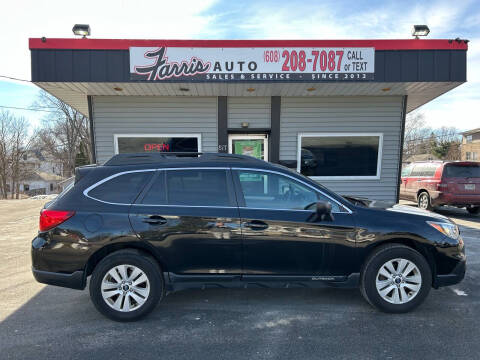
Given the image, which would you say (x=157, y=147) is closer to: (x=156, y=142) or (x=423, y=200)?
(x=156, y=142)

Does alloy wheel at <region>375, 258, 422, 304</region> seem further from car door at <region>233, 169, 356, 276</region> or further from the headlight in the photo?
the headlight

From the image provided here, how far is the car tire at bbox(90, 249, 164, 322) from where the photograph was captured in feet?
10.6

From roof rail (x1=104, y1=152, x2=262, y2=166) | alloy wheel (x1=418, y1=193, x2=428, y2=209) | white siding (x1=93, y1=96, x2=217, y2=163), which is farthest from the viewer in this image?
alloy wheel (x1=418, y1=193, x2=428, y2=209)

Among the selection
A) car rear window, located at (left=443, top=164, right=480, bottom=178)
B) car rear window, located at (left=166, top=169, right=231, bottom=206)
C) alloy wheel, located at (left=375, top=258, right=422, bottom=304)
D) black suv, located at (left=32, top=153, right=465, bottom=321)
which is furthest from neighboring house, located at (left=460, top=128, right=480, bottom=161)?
car rear window, located at (left=166, top=169, right=231, bottom=206)

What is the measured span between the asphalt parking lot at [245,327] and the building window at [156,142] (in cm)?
448

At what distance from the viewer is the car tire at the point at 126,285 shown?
323 cm

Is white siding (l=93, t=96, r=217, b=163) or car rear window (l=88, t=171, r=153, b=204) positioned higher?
white siding (l=93, t=96, r=217, b=163)

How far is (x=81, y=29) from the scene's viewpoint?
258 inches

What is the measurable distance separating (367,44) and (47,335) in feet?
23.9

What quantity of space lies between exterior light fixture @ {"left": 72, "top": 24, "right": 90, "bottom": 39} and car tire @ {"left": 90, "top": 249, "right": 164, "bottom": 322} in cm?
560

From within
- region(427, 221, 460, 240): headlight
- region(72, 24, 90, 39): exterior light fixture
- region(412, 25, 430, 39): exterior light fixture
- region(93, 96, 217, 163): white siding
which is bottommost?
region(427, 221, 460, 240): headlight

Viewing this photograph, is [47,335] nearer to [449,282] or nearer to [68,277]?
[68,277]

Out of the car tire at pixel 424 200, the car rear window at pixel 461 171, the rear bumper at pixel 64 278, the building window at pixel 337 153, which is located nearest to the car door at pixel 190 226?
the rear bumper at pixel 64 278

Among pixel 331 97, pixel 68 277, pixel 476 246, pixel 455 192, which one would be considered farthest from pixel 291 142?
pixel 68 277
